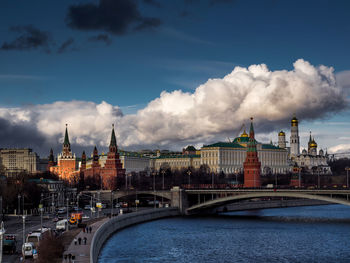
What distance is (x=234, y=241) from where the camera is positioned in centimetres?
5891

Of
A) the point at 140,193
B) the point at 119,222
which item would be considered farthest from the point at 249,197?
the point at 140,193

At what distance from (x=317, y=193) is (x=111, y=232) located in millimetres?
27059

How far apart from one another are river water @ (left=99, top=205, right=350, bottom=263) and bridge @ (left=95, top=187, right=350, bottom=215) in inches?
123

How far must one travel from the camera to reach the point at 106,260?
153 ft

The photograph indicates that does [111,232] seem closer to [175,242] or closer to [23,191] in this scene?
[175,242]

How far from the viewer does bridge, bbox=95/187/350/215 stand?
255 feet

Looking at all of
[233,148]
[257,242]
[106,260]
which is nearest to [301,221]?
[257,242]

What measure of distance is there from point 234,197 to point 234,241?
86.5 ft

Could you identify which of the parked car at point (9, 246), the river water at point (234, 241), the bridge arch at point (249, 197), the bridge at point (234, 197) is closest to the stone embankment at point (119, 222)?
the river water at point (234, 241)

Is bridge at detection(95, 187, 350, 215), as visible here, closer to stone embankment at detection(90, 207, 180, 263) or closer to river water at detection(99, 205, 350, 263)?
stone embankment at detection(90, 207, 180, 263)

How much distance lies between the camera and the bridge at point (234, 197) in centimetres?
7774

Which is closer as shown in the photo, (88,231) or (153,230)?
(88,231)

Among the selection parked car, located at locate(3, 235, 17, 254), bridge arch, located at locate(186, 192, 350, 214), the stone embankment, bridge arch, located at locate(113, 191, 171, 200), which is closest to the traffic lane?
parked car, located at locate(3, 235, 17, 254)

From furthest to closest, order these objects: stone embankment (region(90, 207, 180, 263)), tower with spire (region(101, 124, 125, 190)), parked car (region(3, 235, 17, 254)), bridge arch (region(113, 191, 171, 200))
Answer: tower with spire (region(101, 124, 125, 190)) → bridge arch (region(113, 191, 171, 200)) → stone embankment (region(90, 207, 180, 263)) → parked car (region(3, 235, 17, 254))
